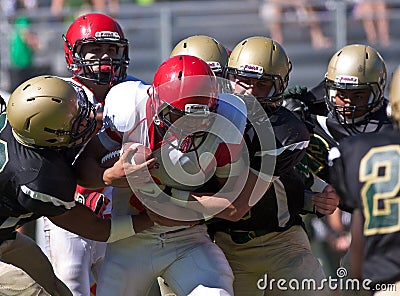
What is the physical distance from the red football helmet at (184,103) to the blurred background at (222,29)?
5.14 meters

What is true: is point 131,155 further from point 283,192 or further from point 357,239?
point 357,239

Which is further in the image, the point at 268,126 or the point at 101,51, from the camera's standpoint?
the point at 101,51

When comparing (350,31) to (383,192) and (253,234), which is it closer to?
(253,234)

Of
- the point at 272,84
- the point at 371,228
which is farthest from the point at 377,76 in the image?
the point at 371,228

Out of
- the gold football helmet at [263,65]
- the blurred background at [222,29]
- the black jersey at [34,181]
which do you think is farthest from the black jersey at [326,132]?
the blurred background at [222,29]

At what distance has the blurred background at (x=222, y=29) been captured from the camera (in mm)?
9305

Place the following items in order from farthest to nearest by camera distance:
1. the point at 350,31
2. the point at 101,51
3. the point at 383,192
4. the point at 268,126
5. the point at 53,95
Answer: the point at 350,31
the point at 101,51
the point at 268,126
the point at 53,95
the point at 383,192

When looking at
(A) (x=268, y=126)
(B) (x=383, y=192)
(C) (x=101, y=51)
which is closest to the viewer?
(B) (x=383, y=192)

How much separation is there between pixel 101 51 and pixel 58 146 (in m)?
1.23

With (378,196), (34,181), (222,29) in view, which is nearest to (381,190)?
(378,196)

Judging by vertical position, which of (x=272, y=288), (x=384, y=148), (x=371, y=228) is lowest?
(x=272, y=288)

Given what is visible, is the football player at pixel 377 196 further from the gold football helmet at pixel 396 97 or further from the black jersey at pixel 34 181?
the black jersey at pixel 34 181

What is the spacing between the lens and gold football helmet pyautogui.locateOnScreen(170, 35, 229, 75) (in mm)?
5070

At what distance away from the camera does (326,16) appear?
9.27m
